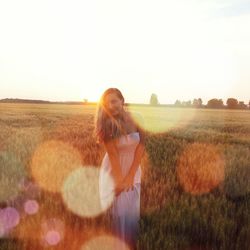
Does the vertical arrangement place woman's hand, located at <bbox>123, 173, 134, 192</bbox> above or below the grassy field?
above

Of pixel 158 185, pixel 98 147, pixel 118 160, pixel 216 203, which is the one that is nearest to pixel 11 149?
Result: pixel 98 147

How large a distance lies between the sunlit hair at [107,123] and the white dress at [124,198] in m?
0.09

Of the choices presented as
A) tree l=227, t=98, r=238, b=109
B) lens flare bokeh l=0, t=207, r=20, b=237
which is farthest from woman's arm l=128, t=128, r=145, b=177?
tree l=227, t=98, r=238, b=109

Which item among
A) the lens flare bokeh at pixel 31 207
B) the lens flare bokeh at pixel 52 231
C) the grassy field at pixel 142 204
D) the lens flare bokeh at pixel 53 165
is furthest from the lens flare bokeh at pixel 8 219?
the lens flare bokeh at pixel 53 165

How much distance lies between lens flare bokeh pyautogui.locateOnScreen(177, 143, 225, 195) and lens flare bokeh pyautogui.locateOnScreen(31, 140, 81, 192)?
73.0 inches

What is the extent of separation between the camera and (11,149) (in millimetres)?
10703

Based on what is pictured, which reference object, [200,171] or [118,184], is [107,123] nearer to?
[118,184]

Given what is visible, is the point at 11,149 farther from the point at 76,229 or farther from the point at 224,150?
the point at 76,229

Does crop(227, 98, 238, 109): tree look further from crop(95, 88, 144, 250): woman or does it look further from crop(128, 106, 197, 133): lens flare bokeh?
crop(95, 88, 144, 250): woman

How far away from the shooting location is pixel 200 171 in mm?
7887

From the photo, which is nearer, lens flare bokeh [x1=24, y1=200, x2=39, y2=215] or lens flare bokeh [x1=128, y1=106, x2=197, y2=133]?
lens flare bokeh [x1=128, y1=106, x2=197, y2=133]

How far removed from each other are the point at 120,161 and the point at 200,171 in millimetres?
3938

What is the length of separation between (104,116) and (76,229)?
4.16ft

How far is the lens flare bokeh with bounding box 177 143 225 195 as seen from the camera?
22.2ft
